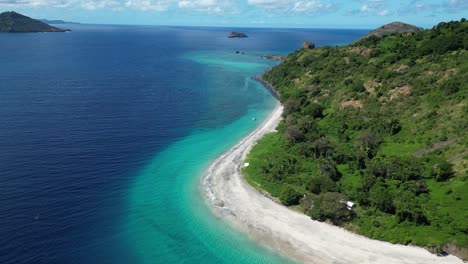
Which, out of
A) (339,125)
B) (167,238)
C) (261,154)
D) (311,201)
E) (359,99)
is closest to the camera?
(167,238)

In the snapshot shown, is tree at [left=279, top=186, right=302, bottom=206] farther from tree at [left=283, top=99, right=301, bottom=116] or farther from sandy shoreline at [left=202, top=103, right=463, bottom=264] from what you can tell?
tree at [left=283, top=99, right=301, bottom=116]

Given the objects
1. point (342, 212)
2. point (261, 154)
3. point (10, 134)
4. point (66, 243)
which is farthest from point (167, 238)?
point (10, 134)

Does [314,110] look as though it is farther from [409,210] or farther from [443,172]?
[409,210]

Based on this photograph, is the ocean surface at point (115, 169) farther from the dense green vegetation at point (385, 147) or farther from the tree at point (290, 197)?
the dense green vegetation at point (385, 147)

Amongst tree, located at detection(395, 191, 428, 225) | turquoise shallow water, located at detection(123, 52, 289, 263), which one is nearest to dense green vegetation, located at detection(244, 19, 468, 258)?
tree, located at detection(395, 191, 428, 225)

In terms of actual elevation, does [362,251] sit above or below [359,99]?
below

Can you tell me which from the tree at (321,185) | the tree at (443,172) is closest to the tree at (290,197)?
the tree at (321,185)

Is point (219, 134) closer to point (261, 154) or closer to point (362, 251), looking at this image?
point (261, 154)
